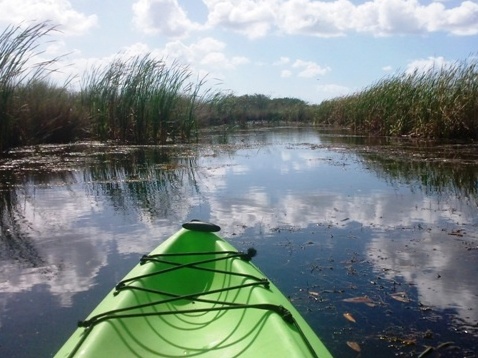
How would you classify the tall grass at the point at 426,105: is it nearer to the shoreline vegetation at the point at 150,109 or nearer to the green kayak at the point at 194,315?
the shoreline vegetation at the point at 150,109

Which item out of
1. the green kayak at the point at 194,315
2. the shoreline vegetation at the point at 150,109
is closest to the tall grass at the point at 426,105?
the shoreline vegetation at the point at 150,109

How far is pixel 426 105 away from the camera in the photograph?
1416 centimetres

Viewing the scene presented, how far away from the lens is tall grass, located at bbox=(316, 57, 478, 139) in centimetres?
1331

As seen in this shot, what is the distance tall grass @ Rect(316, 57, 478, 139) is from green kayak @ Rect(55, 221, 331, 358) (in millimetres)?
11605

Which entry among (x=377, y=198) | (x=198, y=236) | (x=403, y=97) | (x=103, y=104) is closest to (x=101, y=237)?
(x=198, y=236)

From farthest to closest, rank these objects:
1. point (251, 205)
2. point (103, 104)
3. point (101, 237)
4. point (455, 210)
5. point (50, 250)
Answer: point (103, 104)
point (251, 205)
point (455, 210)
point (101, 237)
point (50, 250)

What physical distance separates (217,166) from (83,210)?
4302mm

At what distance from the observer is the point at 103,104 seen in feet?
46.7

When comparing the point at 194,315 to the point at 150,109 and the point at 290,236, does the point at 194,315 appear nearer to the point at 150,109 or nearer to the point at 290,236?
the point at 290,236

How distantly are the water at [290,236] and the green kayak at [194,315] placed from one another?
506mm

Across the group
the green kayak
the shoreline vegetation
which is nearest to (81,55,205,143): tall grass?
the shoreline vegetation

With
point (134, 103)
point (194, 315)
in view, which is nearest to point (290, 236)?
point (194, 315)

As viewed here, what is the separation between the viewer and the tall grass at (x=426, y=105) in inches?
524

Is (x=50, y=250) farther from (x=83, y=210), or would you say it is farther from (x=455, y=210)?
(x=455, y=210)
